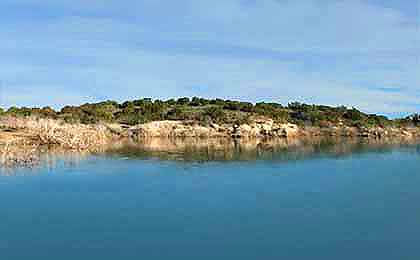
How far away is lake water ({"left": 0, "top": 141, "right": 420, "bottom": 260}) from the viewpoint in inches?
428

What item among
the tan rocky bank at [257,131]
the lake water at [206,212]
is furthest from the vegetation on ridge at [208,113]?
the lake water at [206,212]

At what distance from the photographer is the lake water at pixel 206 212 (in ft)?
35.7

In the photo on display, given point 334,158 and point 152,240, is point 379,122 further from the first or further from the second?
point 152,240

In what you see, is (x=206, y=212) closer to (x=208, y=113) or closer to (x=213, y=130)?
(x=213, y=130)

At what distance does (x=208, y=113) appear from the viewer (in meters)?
62.4

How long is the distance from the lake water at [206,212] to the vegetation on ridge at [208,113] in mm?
34159

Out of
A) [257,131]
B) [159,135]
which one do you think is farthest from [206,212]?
[257,131]

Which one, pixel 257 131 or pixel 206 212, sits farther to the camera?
pixel 257 131

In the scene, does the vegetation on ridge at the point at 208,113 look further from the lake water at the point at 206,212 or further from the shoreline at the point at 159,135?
the lake water at the point at 206,212

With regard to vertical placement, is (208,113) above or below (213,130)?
above

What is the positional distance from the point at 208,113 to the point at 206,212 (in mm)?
48084

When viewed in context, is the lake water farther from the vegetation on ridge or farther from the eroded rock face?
the vegetation on ridge

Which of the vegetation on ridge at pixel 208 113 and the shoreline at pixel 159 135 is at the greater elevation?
the vegetation on ridge at pixel 208 113

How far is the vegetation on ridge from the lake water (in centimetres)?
3416
